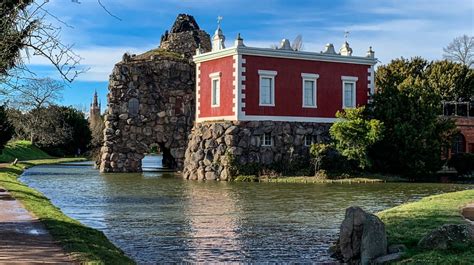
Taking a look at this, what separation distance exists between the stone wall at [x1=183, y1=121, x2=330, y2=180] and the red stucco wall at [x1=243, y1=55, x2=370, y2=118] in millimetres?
754

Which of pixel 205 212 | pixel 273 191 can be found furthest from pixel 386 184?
pixel 205 212

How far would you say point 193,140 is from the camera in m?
33.8

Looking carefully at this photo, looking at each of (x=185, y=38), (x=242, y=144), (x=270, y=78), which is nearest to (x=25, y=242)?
(x=242, y=144)

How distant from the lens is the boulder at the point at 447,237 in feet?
31.6

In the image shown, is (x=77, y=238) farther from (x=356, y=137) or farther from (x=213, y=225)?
(x=356, y=137)

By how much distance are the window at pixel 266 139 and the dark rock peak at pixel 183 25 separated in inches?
629

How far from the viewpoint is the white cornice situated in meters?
31.5

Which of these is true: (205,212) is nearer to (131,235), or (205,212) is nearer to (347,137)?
(131,235)

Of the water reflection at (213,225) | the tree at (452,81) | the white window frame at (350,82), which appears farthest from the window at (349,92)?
the tree at (452,81)

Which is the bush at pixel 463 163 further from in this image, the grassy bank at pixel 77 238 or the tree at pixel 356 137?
the grassy bank at pixel 77 238

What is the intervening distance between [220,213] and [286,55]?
55.4ft

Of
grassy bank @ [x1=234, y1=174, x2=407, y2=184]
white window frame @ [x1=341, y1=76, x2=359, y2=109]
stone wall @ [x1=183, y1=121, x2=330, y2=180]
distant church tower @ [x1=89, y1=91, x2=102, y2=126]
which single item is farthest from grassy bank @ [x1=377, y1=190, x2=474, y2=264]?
distant church tower @ [x1=89, y1=91, x2=102, y2=126]

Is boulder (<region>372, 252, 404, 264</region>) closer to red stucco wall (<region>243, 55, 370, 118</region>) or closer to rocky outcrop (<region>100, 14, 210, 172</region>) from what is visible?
red stucco wall (<region>243, 55, 370, 118</region>)

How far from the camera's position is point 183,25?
45531mm
